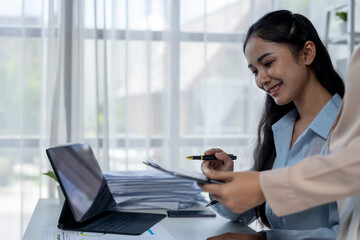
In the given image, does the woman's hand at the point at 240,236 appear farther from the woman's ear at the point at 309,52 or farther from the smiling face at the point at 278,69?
the woman's ear at the point at 309,52

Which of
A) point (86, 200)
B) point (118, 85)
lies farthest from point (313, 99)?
point (118, 85)

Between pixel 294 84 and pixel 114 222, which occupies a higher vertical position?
pixel 294 84

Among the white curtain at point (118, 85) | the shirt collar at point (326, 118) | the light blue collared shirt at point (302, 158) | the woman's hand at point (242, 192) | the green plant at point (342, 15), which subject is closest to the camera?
the woman's hand at point (242, 192)

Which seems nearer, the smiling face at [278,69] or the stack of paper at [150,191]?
the smiling face at [278,69]

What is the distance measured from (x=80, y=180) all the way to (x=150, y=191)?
0.28 meters

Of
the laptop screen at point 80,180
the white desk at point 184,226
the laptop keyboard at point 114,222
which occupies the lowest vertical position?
the white desk at point 184,226

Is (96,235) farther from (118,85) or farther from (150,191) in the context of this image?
(118,85)

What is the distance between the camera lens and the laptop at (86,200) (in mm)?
1095

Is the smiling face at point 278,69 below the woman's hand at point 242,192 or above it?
above

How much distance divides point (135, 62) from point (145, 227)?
1473 millimetres

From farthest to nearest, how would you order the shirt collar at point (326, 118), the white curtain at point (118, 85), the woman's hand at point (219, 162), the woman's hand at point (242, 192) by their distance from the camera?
the white curtain at point (118, 85) < the woman's hand at point (219, 162) < the shirt collar at point (326, 118) < the woman's hand at point (242, 192)

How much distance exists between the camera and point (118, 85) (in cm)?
246

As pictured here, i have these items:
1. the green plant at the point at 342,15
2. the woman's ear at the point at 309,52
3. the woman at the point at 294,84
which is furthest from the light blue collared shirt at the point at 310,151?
the green plant at the point at 342,15

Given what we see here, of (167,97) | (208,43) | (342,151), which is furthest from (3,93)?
(342,151)
